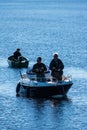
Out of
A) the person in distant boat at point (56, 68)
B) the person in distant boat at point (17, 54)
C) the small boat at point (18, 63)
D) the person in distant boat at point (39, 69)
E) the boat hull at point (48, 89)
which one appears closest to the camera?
the boat hull at point (48, 89)

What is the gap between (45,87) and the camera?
4256 cm

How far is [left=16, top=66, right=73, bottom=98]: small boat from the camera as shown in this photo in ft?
140

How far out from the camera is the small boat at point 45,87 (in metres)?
42.6

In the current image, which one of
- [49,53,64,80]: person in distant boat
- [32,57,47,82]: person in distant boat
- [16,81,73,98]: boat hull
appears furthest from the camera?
[32,57,47,82]: person in distant boat

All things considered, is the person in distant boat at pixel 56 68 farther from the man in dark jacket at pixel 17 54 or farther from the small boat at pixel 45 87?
the man in dark jacket at pixel 17 54

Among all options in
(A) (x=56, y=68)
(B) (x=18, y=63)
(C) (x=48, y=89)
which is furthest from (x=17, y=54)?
(C) (x=48, y=89)

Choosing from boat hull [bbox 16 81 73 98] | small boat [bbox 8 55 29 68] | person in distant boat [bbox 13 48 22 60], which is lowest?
small boat [bbox 8 55 29 68]

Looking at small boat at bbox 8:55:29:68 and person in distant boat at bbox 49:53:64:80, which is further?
small boat at bbox 8:55:29:68

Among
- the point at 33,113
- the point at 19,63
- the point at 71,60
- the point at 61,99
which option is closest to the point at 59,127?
the point at 33,113

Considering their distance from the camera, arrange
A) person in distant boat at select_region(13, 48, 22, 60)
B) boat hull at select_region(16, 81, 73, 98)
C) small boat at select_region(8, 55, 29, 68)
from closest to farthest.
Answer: boat hull at select_region(16, 81, 73, 98) → small boat at select_region(8, 55, 29, 68) → person in distant boat at select_region(13, 48, 22, 60)

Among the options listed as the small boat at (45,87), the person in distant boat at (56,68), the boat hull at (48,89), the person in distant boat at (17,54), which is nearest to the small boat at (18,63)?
the person in distant boat at (17,54)

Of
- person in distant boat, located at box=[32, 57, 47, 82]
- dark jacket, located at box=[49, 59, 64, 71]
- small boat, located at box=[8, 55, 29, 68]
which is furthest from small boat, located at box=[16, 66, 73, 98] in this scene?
small boat, located at box=[8, 55, 29, 68]

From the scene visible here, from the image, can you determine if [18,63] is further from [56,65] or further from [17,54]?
[56,65]

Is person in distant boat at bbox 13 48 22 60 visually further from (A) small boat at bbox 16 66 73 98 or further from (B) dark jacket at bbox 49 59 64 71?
(B) dark jacket at bbox 49 59 64 71
